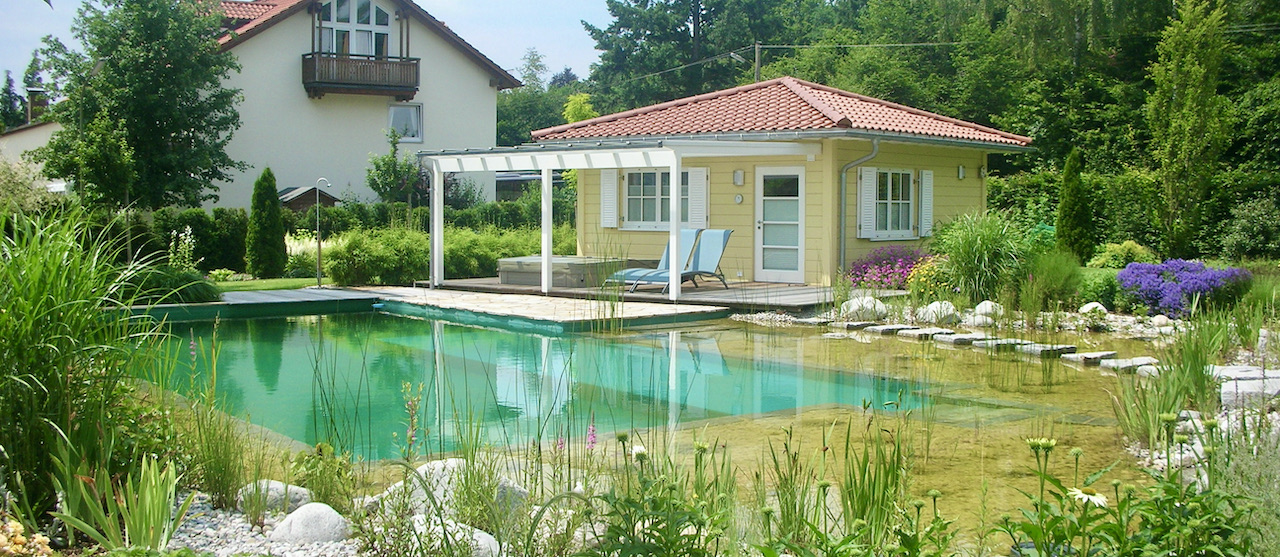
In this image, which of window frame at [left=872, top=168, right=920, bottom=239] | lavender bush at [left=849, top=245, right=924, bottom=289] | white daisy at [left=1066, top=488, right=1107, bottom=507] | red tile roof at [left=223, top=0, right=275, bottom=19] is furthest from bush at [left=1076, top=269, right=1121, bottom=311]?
red tile roof at [left=223, top=0, right=275, bottom=19]

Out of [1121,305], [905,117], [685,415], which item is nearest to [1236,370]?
[685,415]

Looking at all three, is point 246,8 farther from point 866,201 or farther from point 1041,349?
point 1041,349

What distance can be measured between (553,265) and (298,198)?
12.5 metres

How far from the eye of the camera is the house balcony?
27.2m

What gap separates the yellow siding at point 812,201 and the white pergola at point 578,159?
0.42m

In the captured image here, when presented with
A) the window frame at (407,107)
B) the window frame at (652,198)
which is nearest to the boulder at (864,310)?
the window frame at (652,198)

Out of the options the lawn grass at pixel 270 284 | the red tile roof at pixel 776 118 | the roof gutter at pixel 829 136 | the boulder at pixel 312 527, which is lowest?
the boulder at pixel 312 527

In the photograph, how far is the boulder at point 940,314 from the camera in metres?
11.8

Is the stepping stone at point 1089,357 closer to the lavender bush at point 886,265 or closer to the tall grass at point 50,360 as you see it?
the lavender bush at point 886,265

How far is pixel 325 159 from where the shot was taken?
93.0ft

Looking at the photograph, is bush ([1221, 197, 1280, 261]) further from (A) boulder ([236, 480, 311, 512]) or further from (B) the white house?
(A) boulder ([236, 480, 311, 512])

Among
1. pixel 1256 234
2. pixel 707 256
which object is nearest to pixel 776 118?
pixel 707 256

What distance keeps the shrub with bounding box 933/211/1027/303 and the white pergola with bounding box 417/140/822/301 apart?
308 cm

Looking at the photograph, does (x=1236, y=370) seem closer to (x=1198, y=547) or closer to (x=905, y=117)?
(x=1198, y=547)
